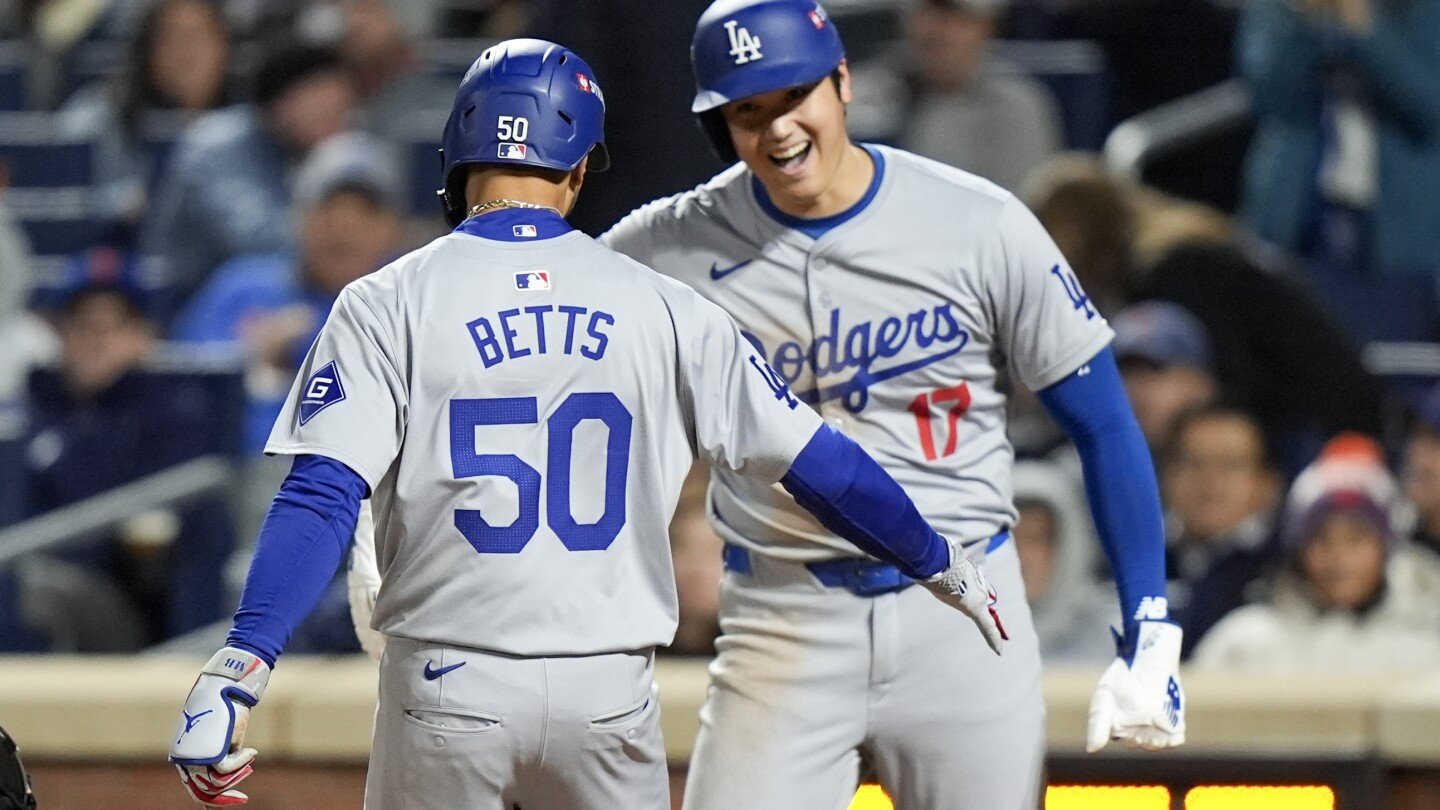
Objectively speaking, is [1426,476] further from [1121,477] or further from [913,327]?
[913,327]

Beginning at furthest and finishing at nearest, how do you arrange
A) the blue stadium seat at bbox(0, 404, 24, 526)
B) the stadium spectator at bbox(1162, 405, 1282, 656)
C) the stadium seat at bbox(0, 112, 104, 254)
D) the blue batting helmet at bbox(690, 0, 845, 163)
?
the stadium seat at bbox(0, 112, 104, 254) → the blue stadium seat at bbox(0, 404, 24, 526) → the stadium spectator at bbox(1162, 405, 1282, 656) → the blue batting helmet at bbox(690, 0, 845, 163)

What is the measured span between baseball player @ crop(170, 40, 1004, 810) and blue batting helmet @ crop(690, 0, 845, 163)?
0.38 metres

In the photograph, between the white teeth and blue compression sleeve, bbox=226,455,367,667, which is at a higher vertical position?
the white teeth

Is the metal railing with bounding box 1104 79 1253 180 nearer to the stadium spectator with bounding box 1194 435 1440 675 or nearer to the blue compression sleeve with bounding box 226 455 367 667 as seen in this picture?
the stadium spectator with bounding box 1194 435 1440 675

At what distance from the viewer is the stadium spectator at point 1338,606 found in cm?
459

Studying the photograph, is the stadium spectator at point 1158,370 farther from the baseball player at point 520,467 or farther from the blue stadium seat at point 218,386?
the baseball player at point 520,467

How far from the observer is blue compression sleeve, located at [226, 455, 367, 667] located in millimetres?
2500

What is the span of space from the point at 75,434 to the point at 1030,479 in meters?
2.65

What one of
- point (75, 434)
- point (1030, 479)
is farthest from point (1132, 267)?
point (75, 434)

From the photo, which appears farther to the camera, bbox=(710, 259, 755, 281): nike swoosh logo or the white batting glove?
bbox=(710, 259, 755, 281): nike swoosh logo

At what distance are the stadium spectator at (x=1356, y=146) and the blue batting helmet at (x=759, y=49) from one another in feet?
10.4

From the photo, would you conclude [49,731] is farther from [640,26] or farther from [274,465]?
[640,26]

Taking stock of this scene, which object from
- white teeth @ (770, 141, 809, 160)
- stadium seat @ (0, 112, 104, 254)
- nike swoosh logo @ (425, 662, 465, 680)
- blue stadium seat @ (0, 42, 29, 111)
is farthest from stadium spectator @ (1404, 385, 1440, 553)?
blue stadium seat @ (0, 42, 29, 111)

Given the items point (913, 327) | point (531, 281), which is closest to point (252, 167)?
point (913, 327)
